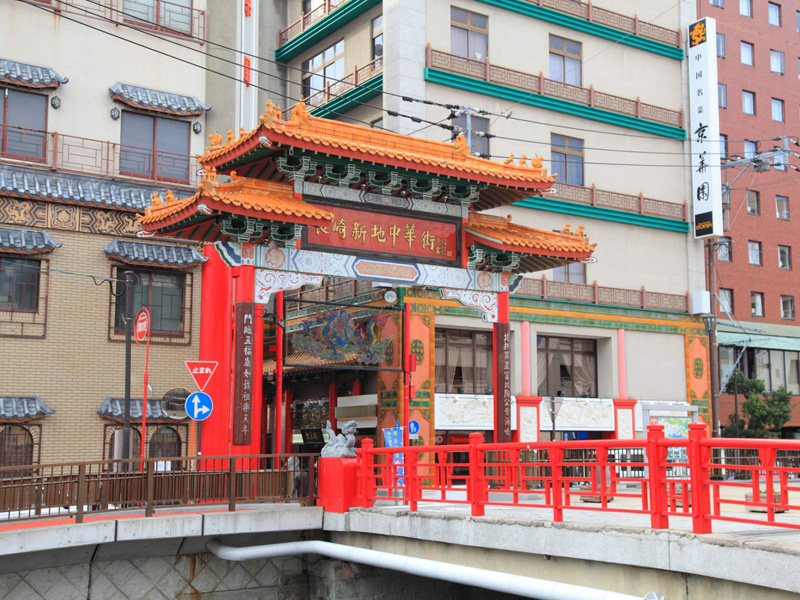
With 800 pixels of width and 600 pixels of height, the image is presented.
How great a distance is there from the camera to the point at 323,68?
120ft

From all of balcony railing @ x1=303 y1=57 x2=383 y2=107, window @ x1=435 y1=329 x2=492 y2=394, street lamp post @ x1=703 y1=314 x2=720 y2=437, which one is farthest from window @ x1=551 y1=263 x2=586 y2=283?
balcony railing @ x1=303 y1=57 x2=383 y2=107

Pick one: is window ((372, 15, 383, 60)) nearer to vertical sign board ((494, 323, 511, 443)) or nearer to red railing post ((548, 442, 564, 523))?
vertical sign board ((494, 323, 511, 443))

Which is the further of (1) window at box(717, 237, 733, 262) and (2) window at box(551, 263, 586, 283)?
(1) window at box(717, 237, 733, 262)

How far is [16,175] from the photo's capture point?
2608cm

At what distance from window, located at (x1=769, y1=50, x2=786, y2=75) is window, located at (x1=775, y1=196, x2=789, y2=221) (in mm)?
6970

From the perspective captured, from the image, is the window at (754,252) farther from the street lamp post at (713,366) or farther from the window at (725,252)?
the street lamp post at (713,366)

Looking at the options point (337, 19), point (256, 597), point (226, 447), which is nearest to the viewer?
point (256, 597)

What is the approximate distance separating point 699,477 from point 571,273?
24969 millimetres

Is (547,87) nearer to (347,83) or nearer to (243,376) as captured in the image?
(347,83)

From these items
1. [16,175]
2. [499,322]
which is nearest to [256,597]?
[499,322]

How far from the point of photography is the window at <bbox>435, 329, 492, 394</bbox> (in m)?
32.2

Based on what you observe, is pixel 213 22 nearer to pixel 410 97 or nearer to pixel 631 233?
pixel 410 97

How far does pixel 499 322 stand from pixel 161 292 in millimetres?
10084

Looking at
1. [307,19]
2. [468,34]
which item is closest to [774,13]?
[468,34]
